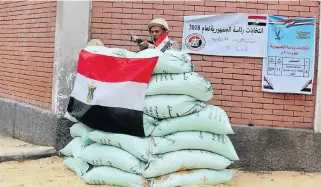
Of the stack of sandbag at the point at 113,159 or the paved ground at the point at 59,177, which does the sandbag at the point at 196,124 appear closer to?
the stack of sandbag at the point at 113,159

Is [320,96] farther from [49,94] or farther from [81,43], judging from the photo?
[49,94]

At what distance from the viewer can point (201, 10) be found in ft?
17.9

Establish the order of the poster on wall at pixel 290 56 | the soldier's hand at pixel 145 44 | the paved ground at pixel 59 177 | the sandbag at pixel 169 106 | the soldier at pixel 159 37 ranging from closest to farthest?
1. the sandbag at pixel 169 106
2. the paved ground at pixel 59 177
3. the soldier at pixel 159 37
4. the soldier's hand at pixel 145 44
5. the poster on wall at pixel 290 56

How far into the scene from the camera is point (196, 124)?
443cm

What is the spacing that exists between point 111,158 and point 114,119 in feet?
1.23

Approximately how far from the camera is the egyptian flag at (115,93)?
4.46 meters

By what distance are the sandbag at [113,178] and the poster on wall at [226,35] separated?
5.87 feet

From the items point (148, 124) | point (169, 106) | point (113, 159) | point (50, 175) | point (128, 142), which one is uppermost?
point (169, 106)

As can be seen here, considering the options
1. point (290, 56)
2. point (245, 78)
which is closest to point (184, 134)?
point (245, 78)

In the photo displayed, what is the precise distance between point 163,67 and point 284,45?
166 cm

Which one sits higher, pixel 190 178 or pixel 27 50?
pixel 27 50

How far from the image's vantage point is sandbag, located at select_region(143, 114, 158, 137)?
4438 millimetres

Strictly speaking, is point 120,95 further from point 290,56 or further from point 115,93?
point 290,56

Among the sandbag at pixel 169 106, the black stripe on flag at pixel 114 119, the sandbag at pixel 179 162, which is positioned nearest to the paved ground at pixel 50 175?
the sandbag at pixel 179 162
